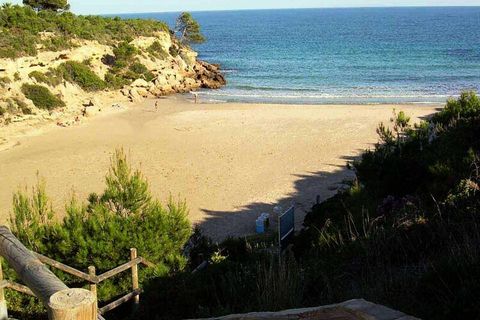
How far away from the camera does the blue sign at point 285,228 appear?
1109 cm

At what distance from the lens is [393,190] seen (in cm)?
1035

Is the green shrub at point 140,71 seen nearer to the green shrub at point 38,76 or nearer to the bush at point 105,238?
the green shrub at point 38,76

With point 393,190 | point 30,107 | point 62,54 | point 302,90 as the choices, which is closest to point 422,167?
point 393,190

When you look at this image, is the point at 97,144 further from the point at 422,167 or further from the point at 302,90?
the point at 302,90

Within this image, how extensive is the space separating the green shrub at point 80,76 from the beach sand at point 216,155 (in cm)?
395

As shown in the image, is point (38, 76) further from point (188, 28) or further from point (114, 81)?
point (188, 28)

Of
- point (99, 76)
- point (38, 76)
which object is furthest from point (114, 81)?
point (38, 76)

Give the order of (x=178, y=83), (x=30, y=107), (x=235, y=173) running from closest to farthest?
(x=235, y=173), (x=30, y=107), (x=178, y=83)

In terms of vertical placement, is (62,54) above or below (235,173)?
above

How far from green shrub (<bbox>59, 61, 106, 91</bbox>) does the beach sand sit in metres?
3.95

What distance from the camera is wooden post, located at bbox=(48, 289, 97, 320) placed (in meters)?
1.94

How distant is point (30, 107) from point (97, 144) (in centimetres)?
729

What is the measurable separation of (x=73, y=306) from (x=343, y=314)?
276cm

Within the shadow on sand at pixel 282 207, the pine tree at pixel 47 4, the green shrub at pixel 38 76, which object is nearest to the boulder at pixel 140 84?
the green shrub at pixel 38 76
